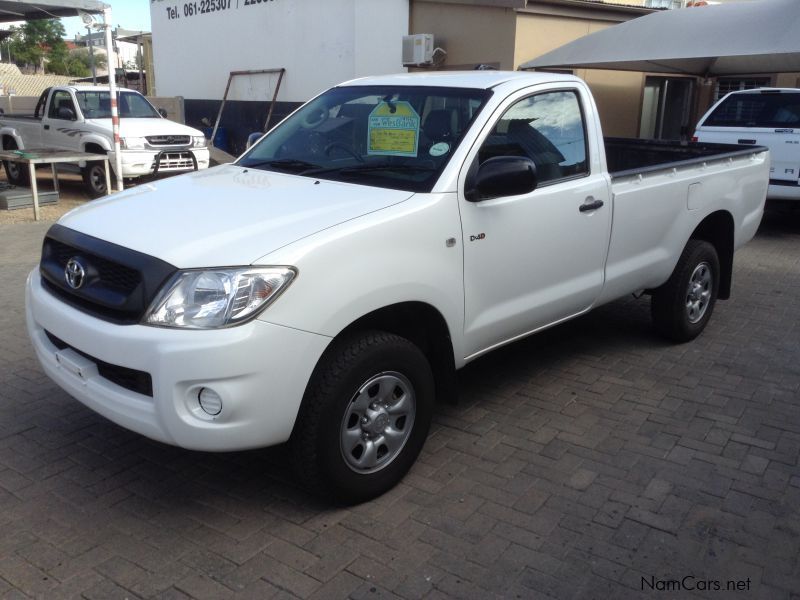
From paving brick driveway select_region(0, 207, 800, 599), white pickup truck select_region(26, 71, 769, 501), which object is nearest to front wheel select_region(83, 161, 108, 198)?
paving brick driveway select_region(0, 207, 800, 599)

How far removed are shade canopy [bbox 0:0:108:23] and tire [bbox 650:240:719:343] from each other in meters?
10.3

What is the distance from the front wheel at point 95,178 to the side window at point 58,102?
4.74 feet

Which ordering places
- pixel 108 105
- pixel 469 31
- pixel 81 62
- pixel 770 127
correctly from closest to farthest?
1. pixel 770 127
2. pixel 469 31
3. pixel 108 105
4. pixel 81 62

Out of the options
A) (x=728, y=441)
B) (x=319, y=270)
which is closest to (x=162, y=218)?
(x=319, y=270)

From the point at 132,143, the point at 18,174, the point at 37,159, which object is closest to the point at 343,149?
the point at 37,159

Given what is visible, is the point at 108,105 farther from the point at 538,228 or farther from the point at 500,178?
the point at 500,178

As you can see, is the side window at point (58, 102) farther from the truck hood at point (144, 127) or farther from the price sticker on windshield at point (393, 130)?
the price sticker on windshield at point (393, 130)

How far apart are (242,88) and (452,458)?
16.2 meters

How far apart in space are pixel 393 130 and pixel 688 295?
2.79 m

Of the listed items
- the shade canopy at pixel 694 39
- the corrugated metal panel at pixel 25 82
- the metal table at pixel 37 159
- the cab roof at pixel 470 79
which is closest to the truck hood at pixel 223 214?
the cab roof at pixel 470 79

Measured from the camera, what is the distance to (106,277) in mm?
3189

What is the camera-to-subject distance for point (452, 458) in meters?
3.90

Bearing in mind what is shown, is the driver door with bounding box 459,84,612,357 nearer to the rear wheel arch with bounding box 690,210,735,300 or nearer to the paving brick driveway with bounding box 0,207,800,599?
the paving brick driveway with bounding box 0,207,800,599

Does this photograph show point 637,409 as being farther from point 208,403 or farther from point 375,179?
point 208,403
